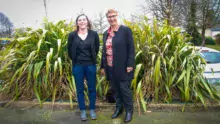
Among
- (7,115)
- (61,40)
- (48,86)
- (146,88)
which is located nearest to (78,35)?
(61,40)

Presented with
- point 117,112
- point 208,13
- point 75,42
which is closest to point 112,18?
point 75,42

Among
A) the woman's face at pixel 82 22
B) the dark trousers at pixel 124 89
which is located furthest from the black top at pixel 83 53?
the dark trousers at pixel 124 89

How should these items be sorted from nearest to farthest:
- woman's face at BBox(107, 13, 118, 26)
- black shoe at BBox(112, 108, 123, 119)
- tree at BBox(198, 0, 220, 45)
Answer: woman's face at BBox(107, 13, 118, 26), black shoe at BBox(112, 108, 123, 119), tree at BBox(198, 0, 220, 45)

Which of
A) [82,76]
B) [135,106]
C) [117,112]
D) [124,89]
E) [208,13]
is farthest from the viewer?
[208,13]

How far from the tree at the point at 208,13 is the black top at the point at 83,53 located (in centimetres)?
1901

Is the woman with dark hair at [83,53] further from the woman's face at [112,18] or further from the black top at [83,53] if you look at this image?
the woman's face at [112,18]

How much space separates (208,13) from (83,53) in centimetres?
2032

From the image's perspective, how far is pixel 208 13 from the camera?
21.3 m

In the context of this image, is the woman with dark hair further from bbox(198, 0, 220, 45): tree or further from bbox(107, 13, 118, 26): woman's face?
bbox(198, 0, 220, 45): tree

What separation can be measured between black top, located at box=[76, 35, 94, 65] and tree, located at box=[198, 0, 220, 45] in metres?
19.0

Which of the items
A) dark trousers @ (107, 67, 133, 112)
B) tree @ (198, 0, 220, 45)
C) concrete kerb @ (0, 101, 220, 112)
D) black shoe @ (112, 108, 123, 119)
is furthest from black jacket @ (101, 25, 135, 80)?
tree @ (198, 0, 220, 45)

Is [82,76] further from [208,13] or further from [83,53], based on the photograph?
[208,13]

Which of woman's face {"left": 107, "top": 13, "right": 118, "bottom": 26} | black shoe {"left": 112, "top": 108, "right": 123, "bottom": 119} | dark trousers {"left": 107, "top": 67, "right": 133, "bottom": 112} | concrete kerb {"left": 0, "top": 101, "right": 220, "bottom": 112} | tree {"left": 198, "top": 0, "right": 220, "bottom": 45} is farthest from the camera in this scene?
tree {"left": 198, "top": 0, "right": 220, "bottom": 45}

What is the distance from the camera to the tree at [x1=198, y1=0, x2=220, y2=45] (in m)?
21.0
